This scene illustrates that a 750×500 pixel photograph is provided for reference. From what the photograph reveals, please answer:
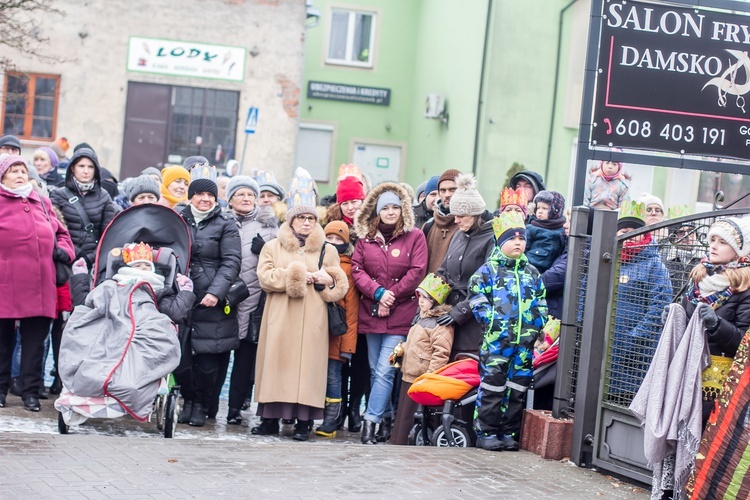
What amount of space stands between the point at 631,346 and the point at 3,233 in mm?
5125

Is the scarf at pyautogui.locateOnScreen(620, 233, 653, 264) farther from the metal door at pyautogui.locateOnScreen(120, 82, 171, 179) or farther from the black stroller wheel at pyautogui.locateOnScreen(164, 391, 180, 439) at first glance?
the metal door at pyautogui.locateOnScreen(120, 82, 171, 179)

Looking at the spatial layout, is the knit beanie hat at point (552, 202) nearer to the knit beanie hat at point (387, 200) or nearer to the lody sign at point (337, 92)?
the knit beanie hat at point (387, 200)

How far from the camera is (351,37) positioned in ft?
104

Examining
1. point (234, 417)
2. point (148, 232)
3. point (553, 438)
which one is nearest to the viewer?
point (553, 438)

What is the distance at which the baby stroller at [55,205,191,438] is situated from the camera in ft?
27.5

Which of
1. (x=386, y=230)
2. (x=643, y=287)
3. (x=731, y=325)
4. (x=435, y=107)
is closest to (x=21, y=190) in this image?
(x=386, y=230)

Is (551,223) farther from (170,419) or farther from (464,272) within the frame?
(170,419)

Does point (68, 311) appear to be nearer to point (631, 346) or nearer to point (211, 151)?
point (631, 346)

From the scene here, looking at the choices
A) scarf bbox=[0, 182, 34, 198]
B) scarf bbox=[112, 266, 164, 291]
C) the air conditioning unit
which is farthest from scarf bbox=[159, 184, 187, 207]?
the air conditioning unit

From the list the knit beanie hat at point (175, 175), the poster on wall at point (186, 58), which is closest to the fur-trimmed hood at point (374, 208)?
the knit beanie hat at point (175, 175)

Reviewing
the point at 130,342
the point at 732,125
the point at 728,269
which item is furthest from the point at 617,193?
the point at 130,342

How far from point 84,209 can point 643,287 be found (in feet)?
16.8

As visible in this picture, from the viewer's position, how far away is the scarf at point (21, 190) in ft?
30.7

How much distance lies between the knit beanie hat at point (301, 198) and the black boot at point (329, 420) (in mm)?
1690
